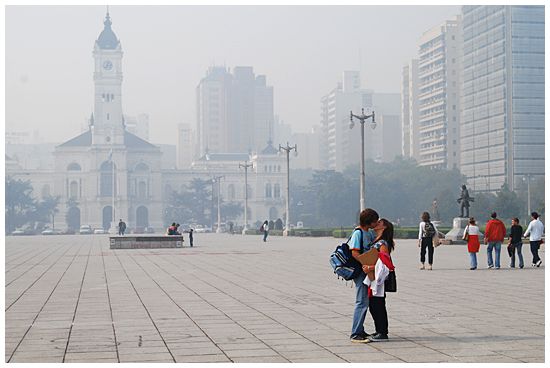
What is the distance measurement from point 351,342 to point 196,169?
144573 millimetres

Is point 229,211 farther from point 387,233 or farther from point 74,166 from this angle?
point 387,233

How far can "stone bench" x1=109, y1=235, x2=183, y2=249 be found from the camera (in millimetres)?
39884

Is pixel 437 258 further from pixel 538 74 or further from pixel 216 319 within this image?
pixel 538 74

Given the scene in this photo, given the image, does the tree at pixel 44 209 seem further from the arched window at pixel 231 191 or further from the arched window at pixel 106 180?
the arched window at pixel 231 191

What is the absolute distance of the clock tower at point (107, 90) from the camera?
142875 millimetres

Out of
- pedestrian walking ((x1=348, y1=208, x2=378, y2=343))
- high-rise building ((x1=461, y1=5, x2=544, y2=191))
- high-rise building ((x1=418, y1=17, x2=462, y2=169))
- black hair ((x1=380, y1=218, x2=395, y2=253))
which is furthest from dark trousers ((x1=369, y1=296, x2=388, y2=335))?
high-rise building ((x1=418, y1=17, x2=462, y2=169))

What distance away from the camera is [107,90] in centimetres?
14338

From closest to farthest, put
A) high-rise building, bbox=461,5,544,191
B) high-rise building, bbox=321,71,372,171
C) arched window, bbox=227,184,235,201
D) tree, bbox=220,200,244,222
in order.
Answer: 1. high-rise building, bbox=461,5,544,191
2. tree, bbox=220,200,244,222
3. arched window, bbox=227,184,235,201
4. high-rise building, bbox=321,71,372,171

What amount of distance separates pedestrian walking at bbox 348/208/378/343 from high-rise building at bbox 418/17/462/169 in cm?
12556

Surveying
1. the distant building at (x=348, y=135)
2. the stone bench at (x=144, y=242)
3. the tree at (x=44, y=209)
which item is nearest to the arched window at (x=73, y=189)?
the tree at (x=44, y=209)

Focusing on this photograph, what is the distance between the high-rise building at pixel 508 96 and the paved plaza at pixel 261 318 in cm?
8874

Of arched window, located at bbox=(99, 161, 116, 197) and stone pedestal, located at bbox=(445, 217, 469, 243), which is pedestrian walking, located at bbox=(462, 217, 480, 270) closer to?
stone pedestal, located at bbox=(445, 217, 469, 243)

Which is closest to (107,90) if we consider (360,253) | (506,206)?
(506,206)
